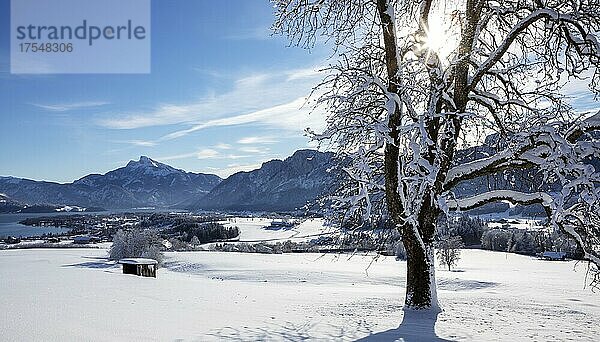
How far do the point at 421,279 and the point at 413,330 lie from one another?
1990 mm

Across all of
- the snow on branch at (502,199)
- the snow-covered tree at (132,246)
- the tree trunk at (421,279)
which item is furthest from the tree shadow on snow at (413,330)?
the snow-covered tree at (132,246)

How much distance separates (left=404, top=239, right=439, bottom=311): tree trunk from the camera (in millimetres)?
8828

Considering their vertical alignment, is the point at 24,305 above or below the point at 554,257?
above

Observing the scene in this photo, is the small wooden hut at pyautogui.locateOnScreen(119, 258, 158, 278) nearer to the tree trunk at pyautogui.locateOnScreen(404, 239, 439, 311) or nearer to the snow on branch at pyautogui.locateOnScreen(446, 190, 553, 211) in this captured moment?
the tree trunk at pyautogui.locateOnScreen(404, 239, 439, 311)

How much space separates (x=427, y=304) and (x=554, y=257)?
49.6 m

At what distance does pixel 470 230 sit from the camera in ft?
251

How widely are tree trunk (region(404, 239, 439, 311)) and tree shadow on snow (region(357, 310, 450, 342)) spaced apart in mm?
330

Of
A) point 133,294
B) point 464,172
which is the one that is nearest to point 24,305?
point 133,294

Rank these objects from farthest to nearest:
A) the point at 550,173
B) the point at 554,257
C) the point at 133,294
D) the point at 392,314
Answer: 1. the point at 554,257
2. the point at 133,294
3. the point at 392,314
4. the point at 550,173

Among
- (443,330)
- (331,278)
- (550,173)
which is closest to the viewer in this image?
(443,330)

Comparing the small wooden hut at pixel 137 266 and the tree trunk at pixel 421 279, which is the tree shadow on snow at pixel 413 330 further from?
the small wooden hut at pixel 137 266

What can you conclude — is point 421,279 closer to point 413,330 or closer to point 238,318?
point 413,330

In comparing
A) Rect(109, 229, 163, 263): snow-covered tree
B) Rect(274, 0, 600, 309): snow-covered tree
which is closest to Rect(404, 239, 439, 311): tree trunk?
Rect(274, 0, 600, 309): snow-covered tree

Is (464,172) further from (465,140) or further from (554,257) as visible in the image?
(554,257)
